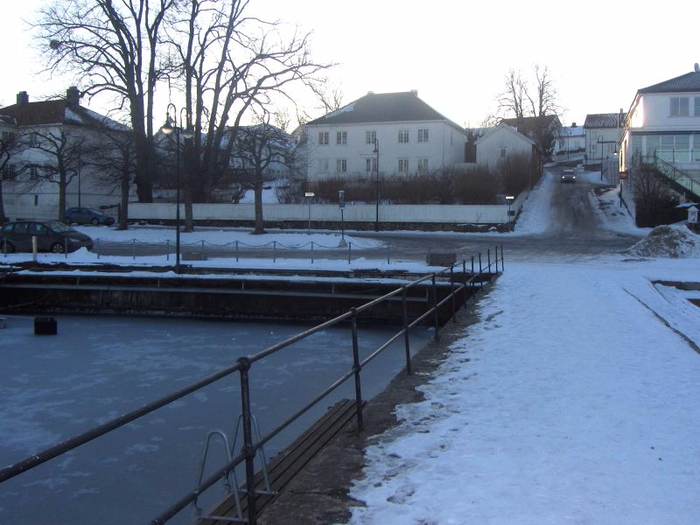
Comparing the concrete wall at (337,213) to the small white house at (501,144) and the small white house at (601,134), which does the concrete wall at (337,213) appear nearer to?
the small white house at (501,144)

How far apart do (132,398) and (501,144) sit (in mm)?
55372

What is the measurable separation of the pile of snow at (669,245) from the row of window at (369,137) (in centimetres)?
3488

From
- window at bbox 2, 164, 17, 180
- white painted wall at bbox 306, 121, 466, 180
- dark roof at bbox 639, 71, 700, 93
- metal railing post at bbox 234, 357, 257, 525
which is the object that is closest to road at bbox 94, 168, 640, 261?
dark roof at bbox 639, 71, 700, 93

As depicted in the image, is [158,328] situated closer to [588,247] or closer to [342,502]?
[342,502]

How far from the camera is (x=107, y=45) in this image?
1898 inches

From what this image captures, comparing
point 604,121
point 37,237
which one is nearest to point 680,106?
point 37,237

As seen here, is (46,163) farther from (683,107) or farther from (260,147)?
(683,107)

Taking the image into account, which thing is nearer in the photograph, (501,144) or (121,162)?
(121,162)

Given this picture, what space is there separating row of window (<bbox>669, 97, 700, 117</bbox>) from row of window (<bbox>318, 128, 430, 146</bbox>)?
20.7 metres

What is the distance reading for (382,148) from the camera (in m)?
61.7

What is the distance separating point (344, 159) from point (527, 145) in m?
17.7

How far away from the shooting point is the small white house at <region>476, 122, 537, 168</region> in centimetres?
6141

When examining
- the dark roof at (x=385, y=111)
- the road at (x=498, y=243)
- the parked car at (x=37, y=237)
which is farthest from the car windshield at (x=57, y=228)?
the dark roof at (x=385, y=111)

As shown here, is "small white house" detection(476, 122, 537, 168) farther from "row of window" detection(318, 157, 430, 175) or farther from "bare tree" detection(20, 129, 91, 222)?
"bare tree" detection(20, 129, 91, 222)
